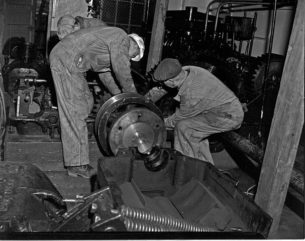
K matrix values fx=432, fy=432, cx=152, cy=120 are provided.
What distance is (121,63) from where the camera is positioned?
450 centimetres

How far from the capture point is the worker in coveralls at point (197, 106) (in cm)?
459

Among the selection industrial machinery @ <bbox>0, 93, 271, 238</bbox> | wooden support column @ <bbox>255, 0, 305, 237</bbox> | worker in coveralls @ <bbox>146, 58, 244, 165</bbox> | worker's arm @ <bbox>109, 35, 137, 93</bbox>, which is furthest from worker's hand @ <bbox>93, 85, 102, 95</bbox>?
wooden support column @ <bbox>255, 0, 305, 237</bbox>

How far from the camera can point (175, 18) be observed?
27.1 ft

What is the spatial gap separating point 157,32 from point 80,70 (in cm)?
209

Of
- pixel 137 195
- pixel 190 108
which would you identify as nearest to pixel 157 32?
pixel 190 108

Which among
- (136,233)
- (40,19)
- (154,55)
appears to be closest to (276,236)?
(136,233)

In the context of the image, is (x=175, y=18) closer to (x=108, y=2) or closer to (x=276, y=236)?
(x=108, y=2)

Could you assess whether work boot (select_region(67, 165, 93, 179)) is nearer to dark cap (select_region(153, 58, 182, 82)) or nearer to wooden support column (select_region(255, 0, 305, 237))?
dark cap (select_region(153, 58, 182, 82))

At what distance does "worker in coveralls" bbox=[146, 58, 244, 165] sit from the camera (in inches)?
181

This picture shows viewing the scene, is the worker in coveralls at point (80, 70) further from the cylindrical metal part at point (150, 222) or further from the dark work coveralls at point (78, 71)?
the cylindrical metal part at point (150, 222)

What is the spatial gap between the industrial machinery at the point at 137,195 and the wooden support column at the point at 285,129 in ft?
1.80

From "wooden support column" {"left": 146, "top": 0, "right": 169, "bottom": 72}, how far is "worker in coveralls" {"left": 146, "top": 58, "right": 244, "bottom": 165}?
1.61 m

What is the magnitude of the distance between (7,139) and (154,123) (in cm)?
181

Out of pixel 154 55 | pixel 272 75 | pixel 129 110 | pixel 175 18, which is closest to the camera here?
pixel 129 110
